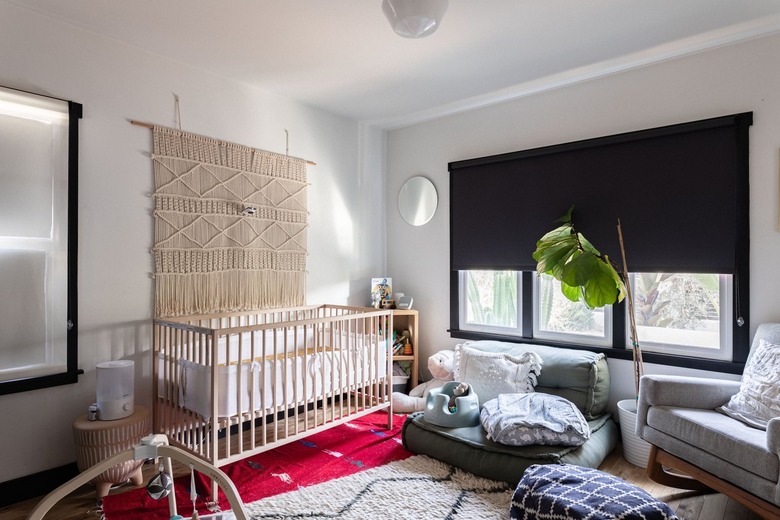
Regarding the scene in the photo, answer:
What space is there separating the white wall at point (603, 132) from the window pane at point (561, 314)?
11.1 inches

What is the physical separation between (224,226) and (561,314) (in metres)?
2.39

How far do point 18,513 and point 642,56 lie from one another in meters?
4.05

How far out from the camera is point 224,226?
117 inches

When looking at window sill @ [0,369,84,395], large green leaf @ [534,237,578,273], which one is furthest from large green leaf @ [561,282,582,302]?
window sill @ [0,369,84,395]

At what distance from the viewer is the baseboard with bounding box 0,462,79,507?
84.4 inches

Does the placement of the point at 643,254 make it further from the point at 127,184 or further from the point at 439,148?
the point at 127,184

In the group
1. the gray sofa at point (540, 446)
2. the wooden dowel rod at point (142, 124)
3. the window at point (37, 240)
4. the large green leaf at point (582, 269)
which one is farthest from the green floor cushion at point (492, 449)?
the wooden dowel rod at point (142, 124)

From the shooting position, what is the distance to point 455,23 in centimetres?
237

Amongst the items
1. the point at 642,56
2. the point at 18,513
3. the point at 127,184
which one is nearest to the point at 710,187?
the point at 642,56

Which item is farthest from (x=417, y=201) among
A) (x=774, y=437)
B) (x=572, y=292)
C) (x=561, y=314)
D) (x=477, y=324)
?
(x=774, y=437)

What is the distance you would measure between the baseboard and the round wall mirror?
9.37 ft

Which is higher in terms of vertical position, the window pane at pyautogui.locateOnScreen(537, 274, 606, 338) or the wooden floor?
the window pane at pyautogui.locateOnScreen(537, 274, 606, 338)

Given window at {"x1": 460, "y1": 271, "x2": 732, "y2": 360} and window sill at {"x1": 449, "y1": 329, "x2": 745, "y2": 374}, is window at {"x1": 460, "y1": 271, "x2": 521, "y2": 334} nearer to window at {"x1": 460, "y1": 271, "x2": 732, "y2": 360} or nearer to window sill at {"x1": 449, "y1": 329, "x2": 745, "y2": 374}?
window at {"x1": 460, "y1": 271, "x2": 732, "y2": 360}

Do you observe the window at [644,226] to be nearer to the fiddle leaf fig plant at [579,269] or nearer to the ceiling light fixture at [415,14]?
the fiddle leaf fig plant at [579,269]
